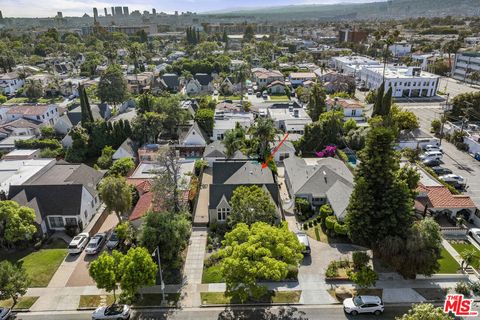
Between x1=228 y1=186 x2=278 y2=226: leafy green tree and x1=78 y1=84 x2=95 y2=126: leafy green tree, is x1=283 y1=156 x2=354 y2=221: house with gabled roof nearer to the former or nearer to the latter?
x1=228 y1=186 x2=278 y2=226: leafy green tree

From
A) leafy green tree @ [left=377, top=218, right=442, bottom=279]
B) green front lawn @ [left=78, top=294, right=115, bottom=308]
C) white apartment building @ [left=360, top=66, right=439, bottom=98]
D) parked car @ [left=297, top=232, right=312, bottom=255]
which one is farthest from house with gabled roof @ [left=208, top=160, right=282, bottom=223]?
white apartment building @ [left=360, top=66, right=439, bottom=98]

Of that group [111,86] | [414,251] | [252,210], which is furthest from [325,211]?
[111,86]

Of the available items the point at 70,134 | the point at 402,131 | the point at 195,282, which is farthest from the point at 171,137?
the point at 402,131

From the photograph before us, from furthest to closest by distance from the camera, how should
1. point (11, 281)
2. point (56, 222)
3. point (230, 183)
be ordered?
point (230, 183), point (56, 222), point (11, 281)

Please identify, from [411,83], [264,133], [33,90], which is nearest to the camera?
[264,133]

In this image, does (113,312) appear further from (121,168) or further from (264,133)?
(264,133)

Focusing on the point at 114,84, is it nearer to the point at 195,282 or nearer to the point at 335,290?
the point at 195,282

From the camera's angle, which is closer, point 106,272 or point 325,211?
point 106,272
